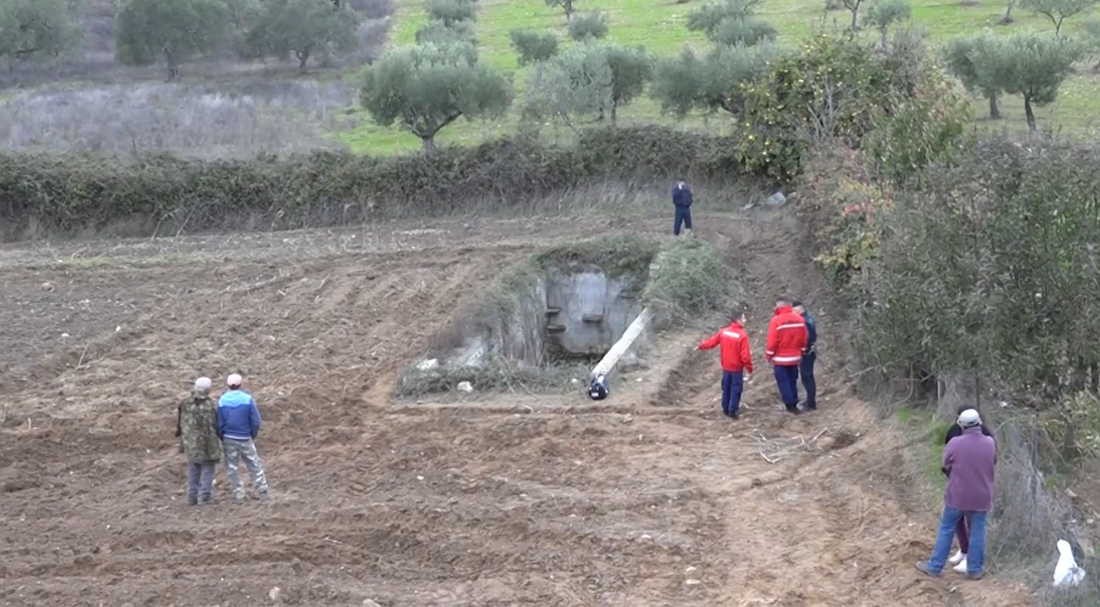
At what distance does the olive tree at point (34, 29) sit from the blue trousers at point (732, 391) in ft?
147

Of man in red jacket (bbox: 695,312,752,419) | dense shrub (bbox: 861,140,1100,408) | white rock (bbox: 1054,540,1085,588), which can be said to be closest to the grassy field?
man in red jacket (bbox: 695,312,752,419)

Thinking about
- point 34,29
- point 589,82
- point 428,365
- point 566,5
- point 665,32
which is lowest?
point 428,365

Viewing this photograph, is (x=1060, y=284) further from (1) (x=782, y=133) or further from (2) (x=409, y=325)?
(1) (x=782, y=133)

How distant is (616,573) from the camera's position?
1245cm

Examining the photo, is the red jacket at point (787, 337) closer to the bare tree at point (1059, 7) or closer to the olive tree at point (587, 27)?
the bare tree at point (1059, 7)

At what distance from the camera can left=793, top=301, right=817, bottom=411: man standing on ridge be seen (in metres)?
16.8

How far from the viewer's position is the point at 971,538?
38.0 feet

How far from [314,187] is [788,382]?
18.4m

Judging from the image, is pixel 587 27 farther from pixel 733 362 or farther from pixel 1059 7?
pixel 733 362

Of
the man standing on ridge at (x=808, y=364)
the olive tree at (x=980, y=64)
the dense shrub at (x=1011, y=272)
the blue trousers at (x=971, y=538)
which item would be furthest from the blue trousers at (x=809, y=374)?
the olive tree at (x=980, y=64)

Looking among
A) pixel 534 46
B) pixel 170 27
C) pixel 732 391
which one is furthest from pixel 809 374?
pixel 170 27

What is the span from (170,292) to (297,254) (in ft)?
11.4

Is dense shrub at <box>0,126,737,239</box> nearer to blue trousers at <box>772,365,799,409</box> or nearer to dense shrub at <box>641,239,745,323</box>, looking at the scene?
dense shrub at <box>641,239,745,323</box>

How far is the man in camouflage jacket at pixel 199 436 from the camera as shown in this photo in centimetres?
1455
